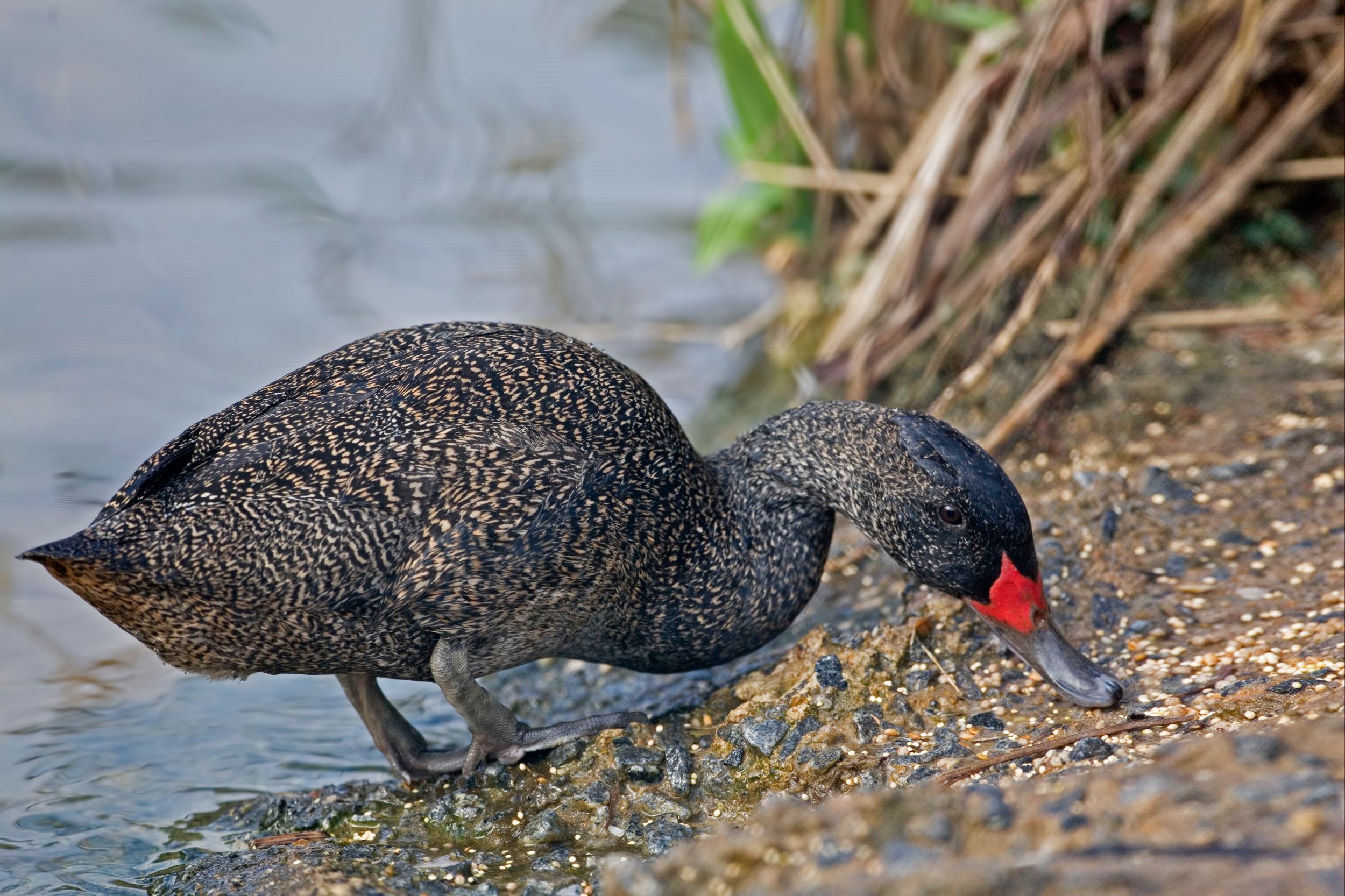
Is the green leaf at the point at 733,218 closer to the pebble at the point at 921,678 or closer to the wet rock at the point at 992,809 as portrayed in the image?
the pebble at the point at 921,678

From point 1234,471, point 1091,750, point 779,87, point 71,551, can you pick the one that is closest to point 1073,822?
point 1091,750

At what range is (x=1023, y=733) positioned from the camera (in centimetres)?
405

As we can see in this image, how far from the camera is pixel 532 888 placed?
384 centimetres

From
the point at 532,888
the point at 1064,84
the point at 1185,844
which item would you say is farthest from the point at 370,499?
the point at 1064,84

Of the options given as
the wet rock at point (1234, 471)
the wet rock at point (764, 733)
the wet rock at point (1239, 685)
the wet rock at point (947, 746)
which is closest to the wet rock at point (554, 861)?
the wet rock at point (764, 733)

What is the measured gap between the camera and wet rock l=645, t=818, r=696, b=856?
393cm

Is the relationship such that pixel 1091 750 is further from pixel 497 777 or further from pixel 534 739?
pixel 497 777

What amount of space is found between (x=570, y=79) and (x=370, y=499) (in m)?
6.50

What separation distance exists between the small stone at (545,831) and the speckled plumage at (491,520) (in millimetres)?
499

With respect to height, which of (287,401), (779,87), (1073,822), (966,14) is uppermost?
(779,87)

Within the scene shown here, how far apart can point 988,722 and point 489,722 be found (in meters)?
1.49

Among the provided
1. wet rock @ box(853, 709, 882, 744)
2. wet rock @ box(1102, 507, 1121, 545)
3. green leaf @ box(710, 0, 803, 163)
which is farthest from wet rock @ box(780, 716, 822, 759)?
green leaf @ box(710, 0, 803, 163)

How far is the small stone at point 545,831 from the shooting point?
4.05 metres

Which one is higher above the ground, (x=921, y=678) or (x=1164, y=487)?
(x=1164, y=487)
